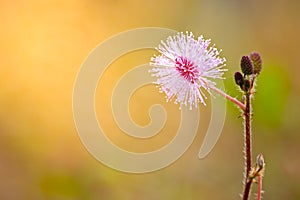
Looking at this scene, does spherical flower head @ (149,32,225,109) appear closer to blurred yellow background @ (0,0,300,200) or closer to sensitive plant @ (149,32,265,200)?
sensitive plant @ (149,32,265,200)

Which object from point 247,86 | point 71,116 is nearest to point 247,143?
point 247,86

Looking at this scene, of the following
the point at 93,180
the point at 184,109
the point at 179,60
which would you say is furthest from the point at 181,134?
A: the point at 179,60

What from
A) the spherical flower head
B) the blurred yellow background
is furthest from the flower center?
the blurred yellow background

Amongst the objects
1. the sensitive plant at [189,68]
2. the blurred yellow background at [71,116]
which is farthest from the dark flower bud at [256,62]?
the blurred yellow background at [71,116]

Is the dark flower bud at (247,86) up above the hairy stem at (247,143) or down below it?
above

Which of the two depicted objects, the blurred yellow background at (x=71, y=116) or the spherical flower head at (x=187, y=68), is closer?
the spherical flower head at (x=187, y=68)

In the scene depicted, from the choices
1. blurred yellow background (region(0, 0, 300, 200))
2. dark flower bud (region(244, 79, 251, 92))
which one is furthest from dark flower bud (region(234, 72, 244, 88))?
blurred yellow background (region(0, 0, 300, 200))

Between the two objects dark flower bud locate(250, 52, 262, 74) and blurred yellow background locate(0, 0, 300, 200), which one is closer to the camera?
dark flower bud locate(250, 52, 262, 74)

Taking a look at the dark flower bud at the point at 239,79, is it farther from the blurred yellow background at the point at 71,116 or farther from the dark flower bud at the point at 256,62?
the blurred yellow background at the point at 71,116

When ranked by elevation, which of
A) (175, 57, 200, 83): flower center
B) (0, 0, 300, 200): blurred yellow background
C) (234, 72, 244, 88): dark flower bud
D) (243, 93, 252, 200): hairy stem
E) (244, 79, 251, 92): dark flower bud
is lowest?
(243, 93, 252, 200): hairy stem

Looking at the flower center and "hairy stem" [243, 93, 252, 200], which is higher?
the flower center
